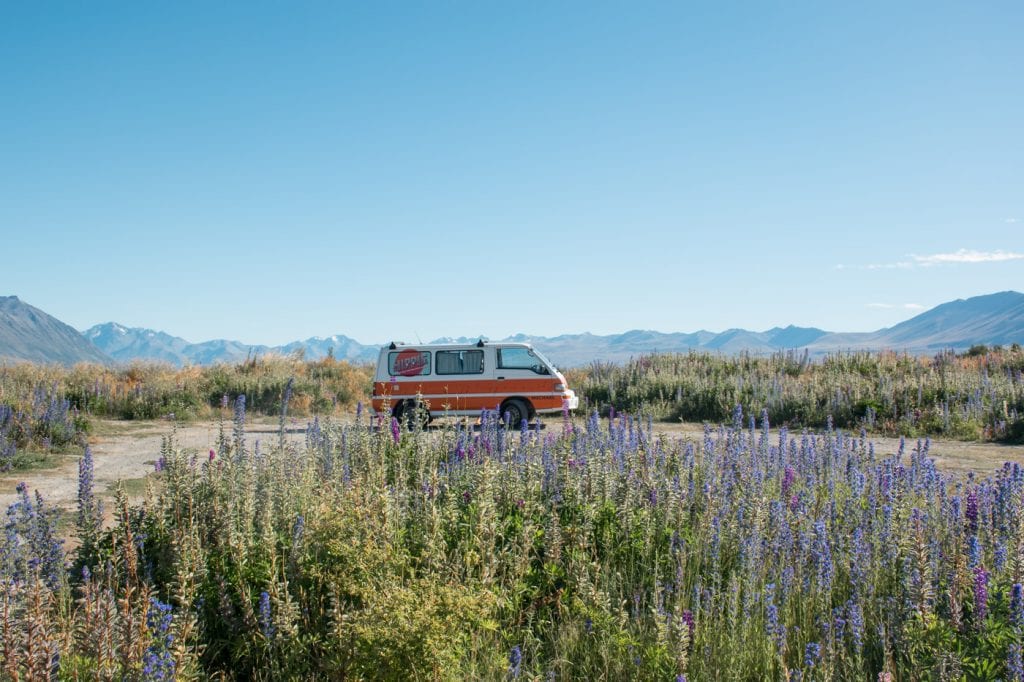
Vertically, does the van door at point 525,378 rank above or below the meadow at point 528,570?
above

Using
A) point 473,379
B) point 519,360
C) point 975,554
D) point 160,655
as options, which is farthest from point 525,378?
point 160,655

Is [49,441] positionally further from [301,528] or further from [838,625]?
[838,625]

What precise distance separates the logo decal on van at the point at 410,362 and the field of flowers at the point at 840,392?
13.8ft

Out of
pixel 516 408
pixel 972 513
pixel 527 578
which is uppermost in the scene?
pixel 516 408

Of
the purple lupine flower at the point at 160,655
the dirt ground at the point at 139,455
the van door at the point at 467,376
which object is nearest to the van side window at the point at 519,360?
the van door at the point at 467,376

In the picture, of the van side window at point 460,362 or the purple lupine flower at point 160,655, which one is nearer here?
the purple lupine flower at point 160,655

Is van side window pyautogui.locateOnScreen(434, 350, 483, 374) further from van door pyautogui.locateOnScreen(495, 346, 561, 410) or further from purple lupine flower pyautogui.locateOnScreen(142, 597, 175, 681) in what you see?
purple lupine flower pyautogui.locateOnScreen(142, 597, 175, 681)

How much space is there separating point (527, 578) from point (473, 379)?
12.6 metres

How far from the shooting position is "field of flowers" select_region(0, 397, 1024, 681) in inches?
118

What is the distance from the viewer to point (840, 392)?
1662 cm

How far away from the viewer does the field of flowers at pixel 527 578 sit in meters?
3.01

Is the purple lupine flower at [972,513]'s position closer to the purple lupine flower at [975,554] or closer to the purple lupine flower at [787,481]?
the purple lupine flower at [975,554]

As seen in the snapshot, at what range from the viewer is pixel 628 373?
23.2 meters

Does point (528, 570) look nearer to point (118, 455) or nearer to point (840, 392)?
point (118, 455)
